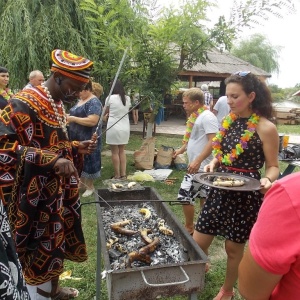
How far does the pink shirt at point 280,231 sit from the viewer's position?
35.1 inches

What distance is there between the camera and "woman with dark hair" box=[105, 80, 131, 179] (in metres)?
5.45

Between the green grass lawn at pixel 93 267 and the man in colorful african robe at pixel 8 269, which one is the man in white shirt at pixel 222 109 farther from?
the man in colorful african robe at pixel 8 269

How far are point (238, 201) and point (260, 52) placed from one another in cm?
3689

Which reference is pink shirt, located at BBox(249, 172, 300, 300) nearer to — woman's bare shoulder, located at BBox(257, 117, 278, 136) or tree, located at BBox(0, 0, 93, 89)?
woman's bare shoulder, located at BBox(257, 117, 278, 136)

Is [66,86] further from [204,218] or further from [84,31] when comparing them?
[84,31]

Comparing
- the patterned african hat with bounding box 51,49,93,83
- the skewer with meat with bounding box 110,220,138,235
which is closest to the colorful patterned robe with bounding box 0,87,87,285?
the patterned african hat with bounding box 51,49,93,83

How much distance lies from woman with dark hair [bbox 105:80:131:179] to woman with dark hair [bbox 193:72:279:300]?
3081mm

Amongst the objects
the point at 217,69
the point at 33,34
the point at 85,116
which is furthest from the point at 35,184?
the point at 217,69

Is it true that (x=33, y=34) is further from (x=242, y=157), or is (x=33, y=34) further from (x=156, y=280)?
(x=156, y=280)

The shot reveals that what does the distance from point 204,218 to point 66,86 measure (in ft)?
4.99

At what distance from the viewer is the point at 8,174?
2.11 m

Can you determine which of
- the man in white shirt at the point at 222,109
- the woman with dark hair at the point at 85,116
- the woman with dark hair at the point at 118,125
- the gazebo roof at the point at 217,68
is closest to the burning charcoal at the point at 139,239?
the woman with dark hair at the point at 85,116

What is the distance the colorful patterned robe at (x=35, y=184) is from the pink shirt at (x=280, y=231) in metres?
1.48

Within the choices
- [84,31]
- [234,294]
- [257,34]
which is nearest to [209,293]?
[234,294]
